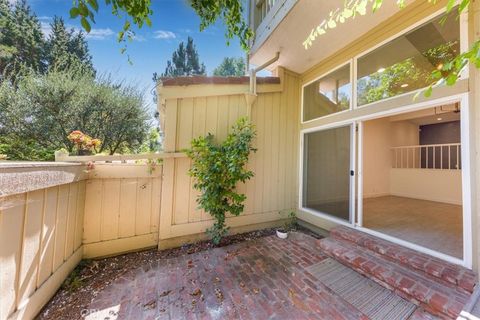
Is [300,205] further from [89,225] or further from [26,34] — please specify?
[26,34]

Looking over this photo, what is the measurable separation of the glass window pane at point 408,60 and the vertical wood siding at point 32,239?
14.8ft

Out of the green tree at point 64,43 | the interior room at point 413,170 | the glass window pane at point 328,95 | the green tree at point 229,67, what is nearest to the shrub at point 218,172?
the glass window pane at point 328,95

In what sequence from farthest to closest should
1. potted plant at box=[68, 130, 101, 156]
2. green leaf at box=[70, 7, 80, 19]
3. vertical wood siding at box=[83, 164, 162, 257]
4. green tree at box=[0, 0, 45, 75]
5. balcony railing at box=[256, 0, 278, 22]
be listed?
green tree at box=[0, 0, 45, 75] < balcony railing at box=[256, 0, 278, 22] < potted plant at box=[68, 130, 101, 156] < vertical wood siding at box=[83, 164, 162, 257] < green leaf at box=[70, 7, 80, 19]

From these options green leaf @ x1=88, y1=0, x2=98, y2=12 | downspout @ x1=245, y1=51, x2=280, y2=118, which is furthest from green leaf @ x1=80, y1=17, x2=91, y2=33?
downspout @ x1=245, y1=51, x2=280, y2=118

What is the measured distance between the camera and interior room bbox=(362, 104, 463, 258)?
440 centimetres

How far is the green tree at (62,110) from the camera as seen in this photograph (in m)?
6.91

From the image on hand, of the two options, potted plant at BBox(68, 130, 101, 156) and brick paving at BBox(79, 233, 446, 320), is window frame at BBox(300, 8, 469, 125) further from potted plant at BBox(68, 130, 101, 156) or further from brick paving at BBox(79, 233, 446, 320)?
potted plant at BBox(68, 130, 101, 156)

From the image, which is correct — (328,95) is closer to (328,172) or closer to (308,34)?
(308,34)

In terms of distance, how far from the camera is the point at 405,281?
2.16 meters

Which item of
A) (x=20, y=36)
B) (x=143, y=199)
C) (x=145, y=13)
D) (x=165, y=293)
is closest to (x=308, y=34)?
(x=145, y=13)

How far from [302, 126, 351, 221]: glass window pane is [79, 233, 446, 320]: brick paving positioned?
107cm

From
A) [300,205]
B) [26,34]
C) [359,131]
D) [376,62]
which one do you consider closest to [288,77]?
[376,62]

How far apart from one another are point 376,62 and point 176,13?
190 inches

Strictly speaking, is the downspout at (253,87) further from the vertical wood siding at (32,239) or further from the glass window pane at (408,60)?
the vertical wood siding at (32,239)
